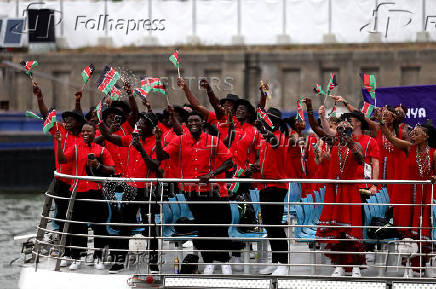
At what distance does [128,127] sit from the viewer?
13.1 meters

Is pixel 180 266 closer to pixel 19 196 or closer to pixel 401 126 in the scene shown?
pixel 401 126

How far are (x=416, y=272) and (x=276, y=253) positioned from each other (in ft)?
5.09

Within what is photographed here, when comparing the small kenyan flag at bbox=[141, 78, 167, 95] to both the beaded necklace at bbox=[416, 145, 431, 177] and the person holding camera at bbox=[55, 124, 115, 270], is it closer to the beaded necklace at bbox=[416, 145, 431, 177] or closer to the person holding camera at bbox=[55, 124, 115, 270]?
the person holding camera at bbox=[55, 124, 115, 270]

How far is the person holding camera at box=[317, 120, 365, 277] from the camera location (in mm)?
10555

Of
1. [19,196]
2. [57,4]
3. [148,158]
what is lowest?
[19,196]

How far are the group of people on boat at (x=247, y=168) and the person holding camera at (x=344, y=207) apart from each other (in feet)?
0.04

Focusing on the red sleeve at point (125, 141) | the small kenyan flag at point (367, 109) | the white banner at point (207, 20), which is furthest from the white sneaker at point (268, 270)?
the white banner at point (207, 20)

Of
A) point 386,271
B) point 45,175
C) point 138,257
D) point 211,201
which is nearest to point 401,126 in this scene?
point 386,271

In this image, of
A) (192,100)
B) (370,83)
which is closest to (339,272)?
(370,83)

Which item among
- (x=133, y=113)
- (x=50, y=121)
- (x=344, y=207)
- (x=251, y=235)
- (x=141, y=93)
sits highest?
(x=141, y=93)

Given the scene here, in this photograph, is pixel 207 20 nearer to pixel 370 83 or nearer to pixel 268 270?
pixel 370 83

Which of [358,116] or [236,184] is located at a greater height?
[358,116]

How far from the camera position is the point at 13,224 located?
941 inches

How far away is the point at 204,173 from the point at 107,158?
165cm
